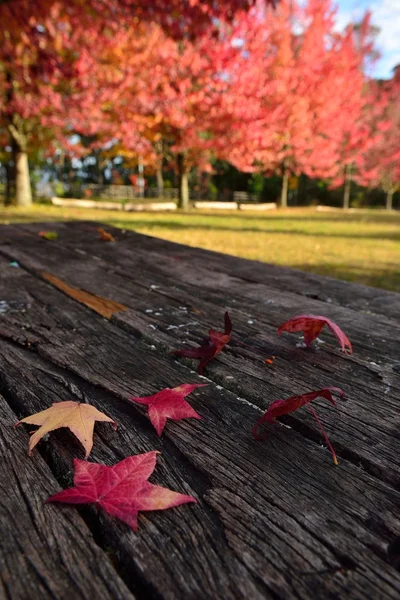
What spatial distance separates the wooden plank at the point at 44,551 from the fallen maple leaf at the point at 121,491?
29 millimetres

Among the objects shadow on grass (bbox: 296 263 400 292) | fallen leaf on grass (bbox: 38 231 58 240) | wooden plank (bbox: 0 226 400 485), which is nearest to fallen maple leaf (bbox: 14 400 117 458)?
wooden plank (bbox: 0 226 400 485)

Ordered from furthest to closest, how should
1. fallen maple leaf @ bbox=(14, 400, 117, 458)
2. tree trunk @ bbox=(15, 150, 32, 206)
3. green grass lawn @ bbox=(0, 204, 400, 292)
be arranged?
1. tree trunk @ bbox=(15, 150, 32, 206)
2. green grass lawn @ bbox=(0, 204, 400, 292)
3. fallen maple leaf @ bbox=(14, 400, 117, 458)

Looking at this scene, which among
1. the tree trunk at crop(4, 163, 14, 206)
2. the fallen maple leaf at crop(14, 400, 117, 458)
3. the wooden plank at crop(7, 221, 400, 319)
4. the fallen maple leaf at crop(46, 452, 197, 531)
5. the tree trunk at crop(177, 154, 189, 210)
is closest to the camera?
the fallen maple leaf at crop(46, 452, 197, 531)

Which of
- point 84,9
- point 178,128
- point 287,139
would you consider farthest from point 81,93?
point 287,139

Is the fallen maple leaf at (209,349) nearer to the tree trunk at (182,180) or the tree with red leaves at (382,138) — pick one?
the tree trunk at (182,180)

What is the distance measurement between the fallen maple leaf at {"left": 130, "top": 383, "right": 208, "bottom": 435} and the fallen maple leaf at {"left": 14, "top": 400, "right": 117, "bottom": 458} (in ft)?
0.24

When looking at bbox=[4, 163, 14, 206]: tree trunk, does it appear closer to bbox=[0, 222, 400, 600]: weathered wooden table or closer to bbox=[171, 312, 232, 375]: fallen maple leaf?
bbox=[0, 222, 400, 600]: weathered wooden table

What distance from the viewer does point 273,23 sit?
17.5 m

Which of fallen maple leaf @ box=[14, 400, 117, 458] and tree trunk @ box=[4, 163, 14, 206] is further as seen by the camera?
tree trunk @ box=[4, 163, 14, 206]

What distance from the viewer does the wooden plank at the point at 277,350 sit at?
797 millimetres

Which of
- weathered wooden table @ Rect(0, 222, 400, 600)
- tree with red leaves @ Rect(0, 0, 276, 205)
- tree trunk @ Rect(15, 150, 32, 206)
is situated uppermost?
tree with red leaves @ Rect(0, 0, 276, 205)

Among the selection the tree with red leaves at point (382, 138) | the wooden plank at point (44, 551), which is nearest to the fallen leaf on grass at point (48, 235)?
the wooden plank at point (44, 551)

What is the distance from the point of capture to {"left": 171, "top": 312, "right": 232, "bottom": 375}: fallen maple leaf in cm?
107

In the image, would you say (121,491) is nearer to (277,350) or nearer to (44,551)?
(44,551)
